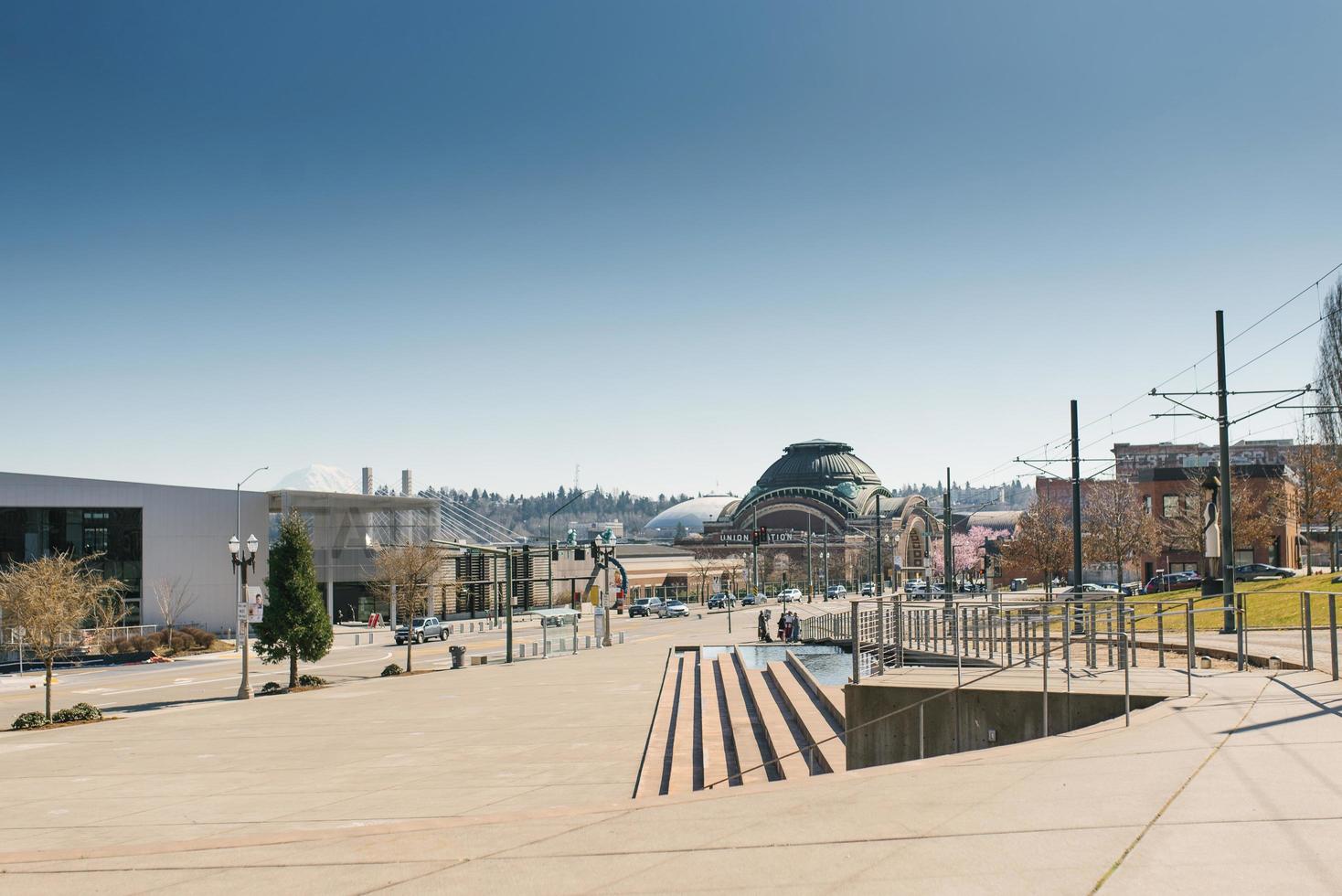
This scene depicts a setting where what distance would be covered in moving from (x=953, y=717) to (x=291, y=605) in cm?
2698

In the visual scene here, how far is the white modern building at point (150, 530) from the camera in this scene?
63125mm

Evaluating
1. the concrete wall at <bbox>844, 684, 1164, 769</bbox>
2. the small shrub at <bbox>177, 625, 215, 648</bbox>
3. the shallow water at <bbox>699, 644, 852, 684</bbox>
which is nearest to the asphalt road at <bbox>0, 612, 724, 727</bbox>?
the small shrub at <bbox>177, 625, 215, 648</bbox>

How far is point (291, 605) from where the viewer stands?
116 ft

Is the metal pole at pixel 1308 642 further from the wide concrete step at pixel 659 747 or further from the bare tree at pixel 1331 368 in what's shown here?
the bare tree at pixel 1331 368

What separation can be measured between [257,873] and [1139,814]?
6.90 metres

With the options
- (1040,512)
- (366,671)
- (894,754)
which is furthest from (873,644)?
(1040,512)

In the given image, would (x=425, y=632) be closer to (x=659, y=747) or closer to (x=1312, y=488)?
(x=659, y=747)

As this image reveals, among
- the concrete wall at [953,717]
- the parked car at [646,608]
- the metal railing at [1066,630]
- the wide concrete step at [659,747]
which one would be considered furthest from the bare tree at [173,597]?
the concrete wall at [953,717]

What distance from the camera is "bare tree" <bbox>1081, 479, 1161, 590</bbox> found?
5747cm

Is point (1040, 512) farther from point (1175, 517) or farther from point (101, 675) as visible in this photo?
point (101, 675)

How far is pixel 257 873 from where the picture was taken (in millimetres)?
7891

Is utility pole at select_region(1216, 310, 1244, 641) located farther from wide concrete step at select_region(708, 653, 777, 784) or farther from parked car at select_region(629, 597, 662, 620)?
parked car at select_region(629, 597, 662, 620)

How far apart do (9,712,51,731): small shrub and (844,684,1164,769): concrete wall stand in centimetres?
2259

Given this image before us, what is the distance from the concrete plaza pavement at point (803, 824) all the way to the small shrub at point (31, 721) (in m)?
12.3
